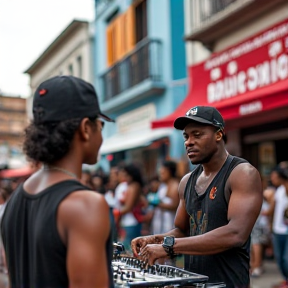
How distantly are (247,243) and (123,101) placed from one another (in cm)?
1326

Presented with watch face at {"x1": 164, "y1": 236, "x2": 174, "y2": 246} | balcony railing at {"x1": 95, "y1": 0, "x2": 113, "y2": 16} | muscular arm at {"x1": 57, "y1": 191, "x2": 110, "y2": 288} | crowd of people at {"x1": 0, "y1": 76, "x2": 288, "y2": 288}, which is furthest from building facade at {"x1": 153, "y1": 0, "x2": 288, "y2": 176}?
muscular arm at {"x1": 57, "y1": 191, "x2": 110, "y2": 288}

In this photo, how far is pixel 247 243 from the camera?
3.08 metres

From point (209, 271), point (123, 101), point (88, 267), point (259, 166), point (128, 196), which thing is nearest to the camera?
point (88, 267)

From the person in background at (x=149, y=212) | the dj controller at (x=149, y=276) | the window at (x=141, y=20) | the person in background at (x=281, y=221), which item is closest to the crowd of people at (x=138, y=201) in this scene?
the person in background at (x=149, y=212)

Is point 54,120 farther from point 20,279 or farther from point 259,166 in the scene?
point 259,166

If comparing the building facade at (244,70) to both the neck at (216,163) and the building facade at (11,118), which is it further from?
the building facade at (11,118)

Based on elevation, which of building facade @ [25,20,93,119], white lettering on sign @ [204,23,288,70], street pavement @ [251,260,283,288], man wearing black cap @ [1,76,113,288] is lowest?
street pavement @ [251,260,283,288]

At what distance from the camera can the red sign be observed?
8938 mm

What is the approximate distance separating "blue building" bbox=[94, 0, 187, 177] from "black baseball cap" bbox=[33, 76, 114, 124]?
37.0 feet

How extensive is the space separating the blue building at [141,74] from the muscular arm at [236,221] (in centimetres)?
1024

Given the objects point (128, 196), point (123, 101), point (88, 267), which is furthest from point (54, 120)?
point (123, 101)

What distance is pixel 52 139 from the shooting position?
196 cm

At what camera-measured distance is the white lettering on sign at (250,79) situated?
8.86 m

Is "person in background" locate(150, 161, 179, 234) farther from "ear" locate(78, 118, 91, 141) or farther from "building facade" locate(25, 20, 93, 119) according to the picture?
"building facade" locate(25, 20, 93, 119)
